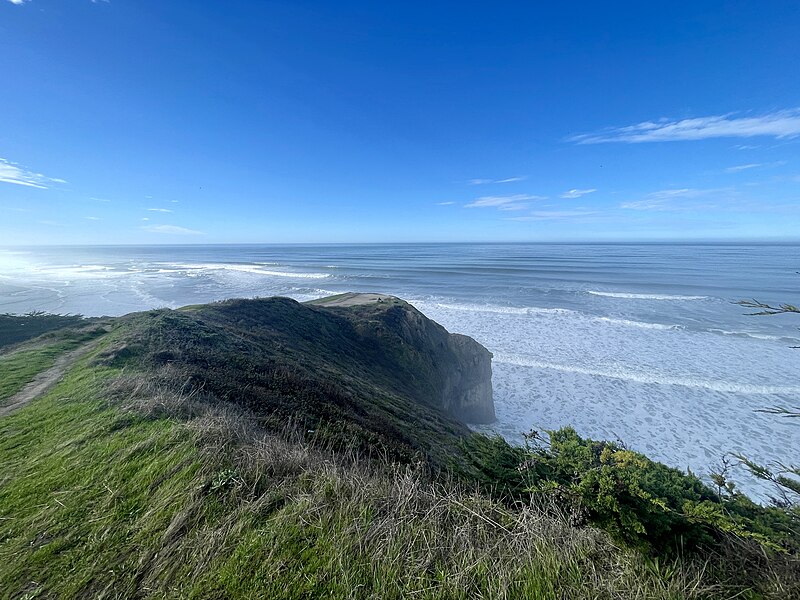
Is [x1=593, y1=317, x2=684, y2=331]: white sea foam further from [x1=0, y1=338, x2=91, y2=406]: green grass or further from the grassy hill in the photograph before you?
[x1=0, y1=338, x2=91, y2=406]: green grass

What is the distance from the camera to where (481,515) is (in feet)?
10.3

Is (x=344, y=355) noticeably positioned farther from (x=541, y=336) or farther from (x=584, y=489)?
(x=541, y=336)

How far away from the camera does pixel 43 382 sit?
298 inches

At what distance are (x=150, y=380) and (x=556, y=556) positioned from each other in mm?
7426

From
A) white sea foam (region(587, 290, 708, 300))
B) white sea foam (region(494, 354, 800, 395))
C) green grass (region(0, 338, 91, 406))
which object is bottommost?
white sea foam (region(494, 354, 800, 395))

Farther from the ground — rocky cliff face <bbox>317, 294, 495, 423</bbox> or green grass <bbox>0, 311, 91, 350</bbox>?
green grass <bbox>0, 311, 91, 350</bbox>

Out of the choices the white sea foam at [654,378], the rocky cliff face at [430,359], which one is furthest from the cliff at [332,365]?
the white sea foam at [654,378]

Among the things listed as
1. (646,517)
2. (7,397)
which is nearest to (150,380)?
(7,397)

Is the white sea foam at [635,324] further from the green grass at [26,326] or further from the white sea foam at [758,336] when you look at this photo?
the green grass at [26,326]

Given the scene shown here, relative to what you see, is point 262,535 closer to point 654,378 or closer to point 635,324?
point 654,378

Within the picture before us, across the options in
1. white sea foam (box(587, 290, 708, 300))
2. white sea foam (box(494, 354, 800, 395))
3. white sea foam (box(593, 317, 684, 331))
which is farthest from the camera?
white sea foam (box(587, 290, 708, 300))

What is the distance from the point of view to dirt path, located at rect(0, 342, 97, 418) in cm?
626

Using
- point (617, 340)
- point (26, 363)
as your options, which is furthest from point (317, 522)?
point (617, 340)

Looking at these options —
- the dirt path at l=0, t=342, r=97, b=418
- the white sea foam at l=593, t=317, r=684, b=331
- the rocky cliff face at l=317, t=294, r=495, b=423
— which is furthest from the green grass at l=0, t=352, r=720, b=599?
the white sea foam at l=593, t=317, r=684, b=331
